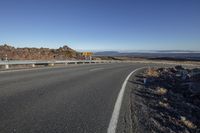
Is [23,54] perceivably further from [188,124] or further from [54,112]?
[188,124]

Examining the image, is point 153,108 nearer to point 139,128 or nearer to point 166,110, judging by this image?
point 166,110

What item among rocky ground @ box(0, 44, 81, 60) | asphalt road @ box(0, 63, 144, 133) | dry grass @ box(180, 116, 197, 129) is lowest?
dry grass @ box(180, 116, 197, 129)

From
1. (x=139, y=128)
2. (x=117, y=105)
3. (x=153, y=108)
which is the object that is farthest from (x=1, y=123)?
(x=153, y=108)

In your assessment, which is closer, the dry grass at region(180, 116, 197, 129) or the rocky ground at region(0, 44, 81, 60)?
the dry grass at region(180, 116, 197, 129)

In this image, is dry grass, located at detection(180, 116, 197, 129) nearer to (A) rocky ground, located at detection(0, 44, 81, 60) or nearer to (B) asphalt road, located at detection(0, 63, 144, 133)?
(B) asphalt road, located at detection(0, 63, 144, 133)

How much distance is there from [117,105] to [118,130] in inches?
98.7

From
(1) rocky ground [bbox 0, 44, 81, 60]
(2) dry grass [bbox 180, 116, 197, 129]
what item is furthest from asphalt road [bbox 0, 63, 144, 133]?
(1) rocky ground [bbox 0, 44, 81, 60]

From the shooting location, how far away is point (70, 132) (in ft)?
16.5

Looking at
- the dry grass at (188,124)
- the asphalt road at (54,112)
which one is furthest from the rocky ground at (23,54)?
the dry grass at (188,124)

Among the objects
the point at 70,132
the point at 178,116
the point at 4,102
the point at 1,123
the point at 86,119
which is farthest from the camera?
the point at 4,102

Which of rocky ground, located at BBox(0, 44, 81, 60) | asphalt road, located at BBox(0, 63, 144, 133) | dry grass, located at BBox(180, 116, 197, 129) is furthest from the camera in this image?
rocky ground, located at BBox(0, 44, 81, 60)

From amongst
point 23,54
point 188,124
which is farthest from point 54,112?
point 23,54

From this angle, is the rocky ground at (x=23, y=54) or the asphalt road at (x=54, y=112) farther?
the rocky ground at (x=23, y=54)

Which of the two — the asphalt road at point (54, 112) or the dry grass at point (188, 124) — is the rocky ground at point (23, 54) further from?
the dry grass at point (188, 124)
